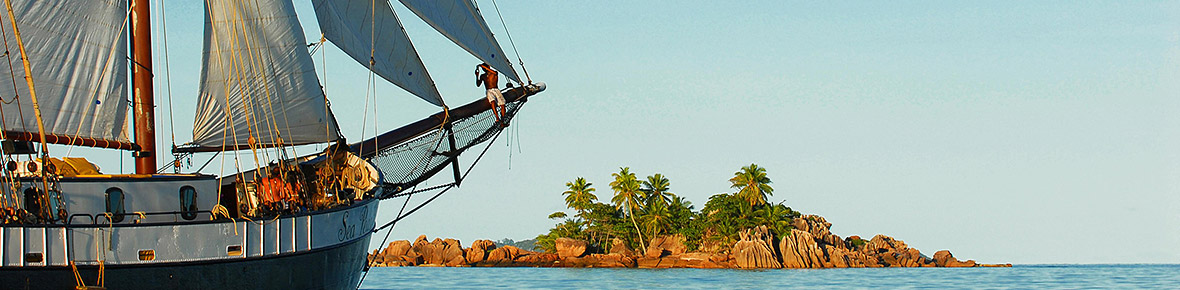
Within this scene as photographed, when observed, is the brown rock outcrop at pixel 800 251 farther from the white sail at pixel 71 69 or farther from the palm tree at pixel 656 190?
the white sail at pixel 71 69

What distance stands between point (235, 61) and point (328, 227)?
5519 millimetres

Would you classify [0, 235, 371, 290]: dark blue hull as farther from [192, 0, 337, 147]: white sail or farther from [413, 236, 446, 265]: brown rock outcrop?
[413, 236, 446, 265]: brown rock outcrop

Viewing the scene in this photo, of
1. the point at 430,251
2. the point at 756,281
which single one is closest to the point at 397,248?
the point at 430,251

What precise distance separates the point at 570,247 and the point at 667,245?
798cm

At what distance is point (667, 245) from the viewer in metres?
99.9

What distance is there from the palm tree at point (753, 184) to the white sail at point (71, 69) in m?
79.7

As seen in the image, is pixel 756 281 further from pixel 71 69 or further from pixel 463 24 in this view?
pixel 71 69

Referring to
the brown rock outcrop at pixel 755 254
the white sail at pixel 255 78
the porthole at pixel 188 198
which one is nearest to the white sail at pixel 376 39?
the white sail at pixel 255 78

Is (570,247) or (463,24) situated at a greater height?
(463,24)

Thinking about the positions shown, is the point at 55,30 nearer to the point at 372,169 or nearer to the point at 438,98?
the point at 372,169

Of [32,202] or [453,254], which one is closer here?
[32,202]

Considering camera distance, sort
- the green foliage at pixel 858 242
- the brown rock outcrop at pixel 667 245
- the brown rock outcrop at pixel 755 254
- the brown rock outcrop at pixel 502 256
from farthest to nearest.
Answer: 1. the green foliage at pixel 858 242
2. the brown rock outcrop at pixel 502 256
3. the brown rock outcrop at pixel 667 245
4. the brown rock outcrop at pixel 755 254

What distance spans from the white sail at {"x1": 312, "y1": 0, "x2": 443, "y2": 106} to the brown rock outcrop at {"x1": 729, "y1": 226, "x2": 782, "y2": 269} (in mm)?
63205

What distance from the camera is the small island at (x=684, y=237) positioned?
95438mm
